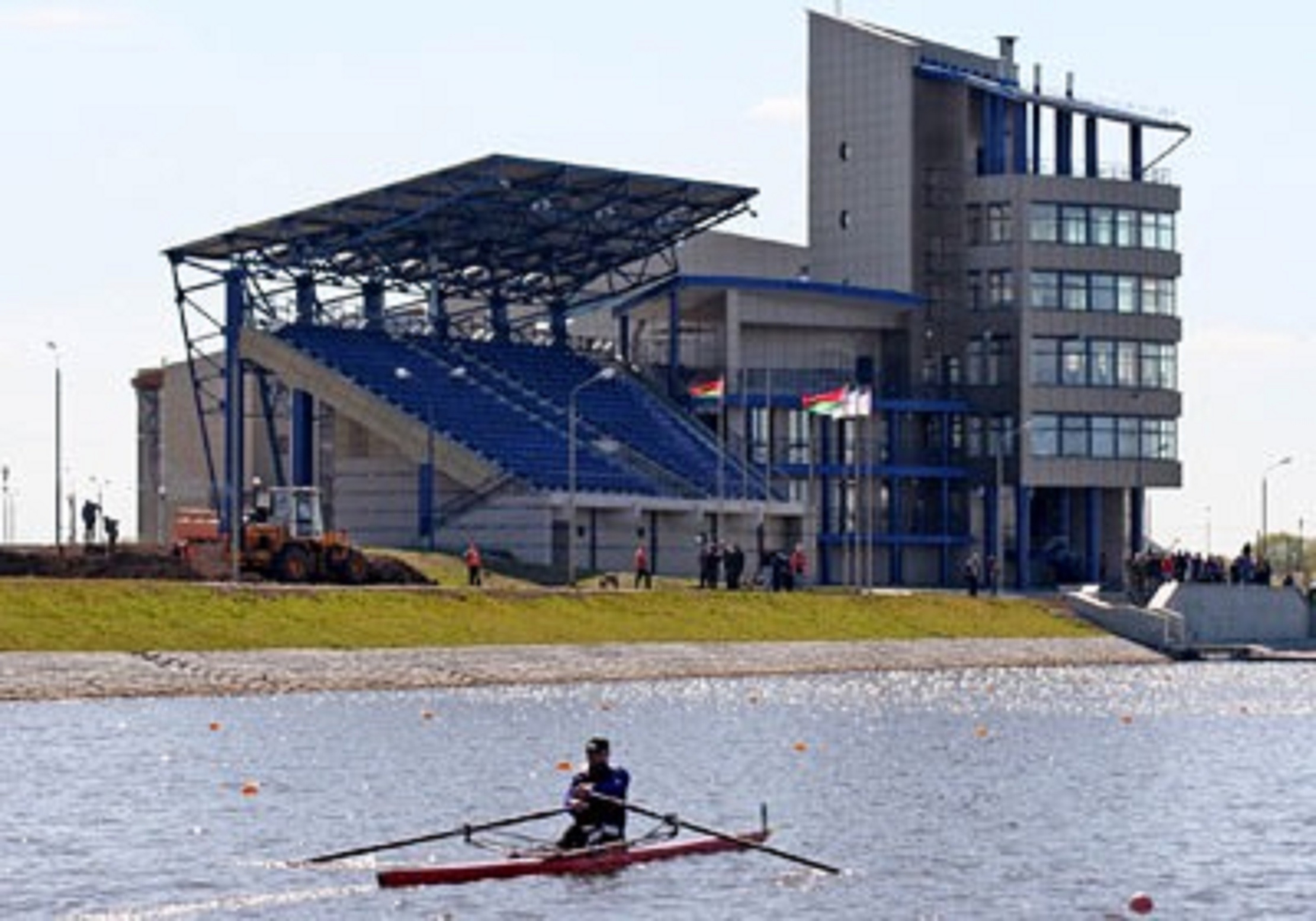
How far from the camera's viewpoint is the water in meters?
50.2

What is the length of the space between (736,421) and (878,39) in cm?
2163

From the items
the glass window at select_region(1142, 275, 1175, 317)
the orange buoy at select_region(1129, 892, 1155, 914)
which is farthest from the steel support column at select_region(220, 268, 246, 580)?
the orange buoy at select_region(1129, 892, 1155, 914)

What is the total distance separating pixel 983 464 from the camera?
6570 inches

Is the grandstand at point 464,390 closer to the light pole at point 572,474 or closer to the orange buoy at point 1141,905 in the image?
the light pole at point 572,474

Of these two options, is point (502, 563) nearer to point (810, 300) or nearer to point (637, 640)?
point (637, 640)

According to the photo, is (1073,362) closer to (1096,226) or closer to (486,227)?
(1096,226)

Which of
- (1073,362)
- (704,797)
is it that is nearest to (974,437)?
(1073,362)

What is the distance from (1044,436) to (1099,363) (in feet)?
16.3

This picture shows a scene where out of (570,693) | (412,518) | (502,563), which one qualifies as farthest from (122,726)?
(412,518)

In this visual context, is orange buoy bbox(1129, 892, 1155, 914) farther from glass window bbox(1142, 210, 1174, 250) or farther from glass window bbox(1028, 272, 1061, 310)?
glass window bbox(1142, 210, 1174, 250)

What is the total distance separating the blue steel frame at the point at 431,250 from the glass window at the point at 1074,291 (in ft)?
69.7

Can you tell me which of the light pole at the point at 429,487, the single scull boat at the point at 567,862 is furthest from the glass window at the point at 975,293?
the single scull boat at the point at 567,862

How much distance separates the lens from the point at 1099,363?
167 metres

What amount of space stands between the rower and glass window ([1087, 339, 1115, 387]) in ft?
379
